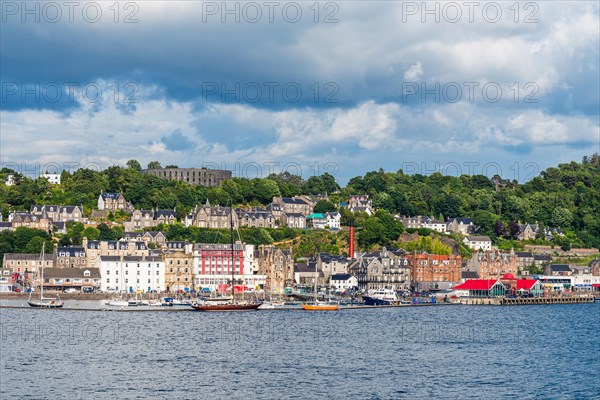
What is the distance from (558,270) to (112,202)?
212 feet

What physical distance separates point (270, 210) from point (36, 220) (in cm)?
3445

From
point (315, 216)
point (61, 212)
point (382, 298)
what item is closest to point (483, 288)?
point (382, 298)

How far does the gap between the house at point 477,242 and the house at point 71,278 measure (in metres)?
59.9

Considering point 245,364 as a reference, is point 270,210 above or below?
above

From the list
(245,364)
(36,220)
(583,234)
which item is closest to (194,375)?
(245,364)

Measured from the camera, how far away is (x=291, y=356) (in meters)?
55.6

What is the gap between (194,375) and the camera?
158 feet

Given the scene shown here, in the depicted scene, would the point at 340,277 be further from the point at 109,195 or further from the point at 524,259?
the point at 109,195

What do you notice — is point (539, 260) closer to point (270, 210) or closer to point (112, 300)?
point (270, 210)

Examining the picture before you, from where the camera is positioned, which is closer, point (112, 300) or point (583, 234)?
point (112, 300)

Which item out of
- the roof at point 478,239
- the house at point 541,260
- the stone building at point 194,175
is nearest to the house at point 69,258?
the stone building at point 194,175

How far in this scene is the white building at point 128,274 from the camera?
10644cm

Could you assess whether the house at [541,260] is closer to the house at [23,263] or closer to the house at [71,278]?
the house at [71,278]

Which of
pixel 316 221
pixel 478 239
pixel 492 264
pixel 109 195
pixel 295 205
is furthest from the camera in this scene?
pixel 295 205
